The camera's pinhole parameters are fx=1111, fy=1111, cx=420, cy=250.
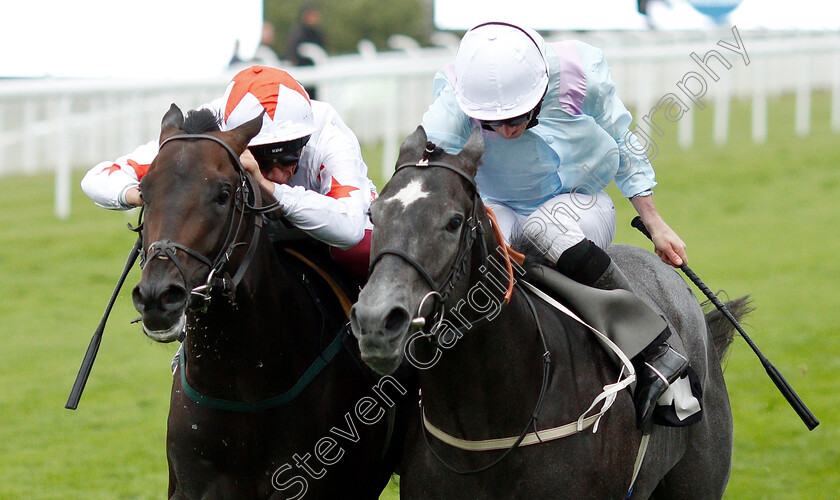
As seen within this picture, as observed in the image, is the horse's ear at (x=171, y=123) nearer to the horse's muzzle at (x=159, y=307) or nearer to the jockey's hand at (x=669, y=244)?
the horse's muzzle at (x=159, y=307)

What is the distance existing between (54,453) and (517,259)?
3704 mm

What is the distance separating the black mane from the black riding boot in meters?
1.24

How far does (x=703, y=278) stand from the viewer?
976 centimetres

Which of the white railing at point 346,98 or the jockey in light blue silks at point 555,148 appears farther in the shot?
the white railing at point 346,98

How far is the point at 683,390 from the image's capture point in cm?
399

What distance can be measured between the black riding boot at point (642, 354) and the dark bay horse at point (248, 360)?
75 cm

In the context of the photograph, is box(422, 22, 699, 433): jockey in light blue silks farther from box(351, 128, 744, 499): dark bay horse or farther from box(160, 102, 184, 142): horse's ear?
box(160, 102, 184, 142): horse's ear

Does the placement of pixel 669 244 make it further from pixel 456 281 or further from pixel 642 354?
pixel 456 281

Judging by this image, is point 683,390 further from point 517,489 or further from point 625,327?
point 517,489

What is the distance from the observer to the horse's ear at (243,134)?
3.53 m

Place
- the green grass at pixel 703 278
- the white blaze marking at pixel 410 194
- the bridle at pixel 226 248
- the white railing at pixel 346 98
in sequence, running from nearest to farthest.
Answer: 1. the white blaze marking at pixel 410 194
2. the bridle at pixel 226 248
3. the green grass at pixel 703 278
4. the white railing at pixel 346 98

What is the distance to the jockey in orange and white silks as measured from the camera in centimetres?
365

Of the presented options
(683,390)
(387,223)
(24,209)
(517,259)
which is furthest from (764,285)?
(24,209)

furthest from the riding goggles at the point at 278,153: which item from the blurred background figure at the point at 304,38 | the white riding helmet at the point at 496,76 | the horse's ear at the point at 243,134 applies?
the blurred background figure at the point at 304,38
